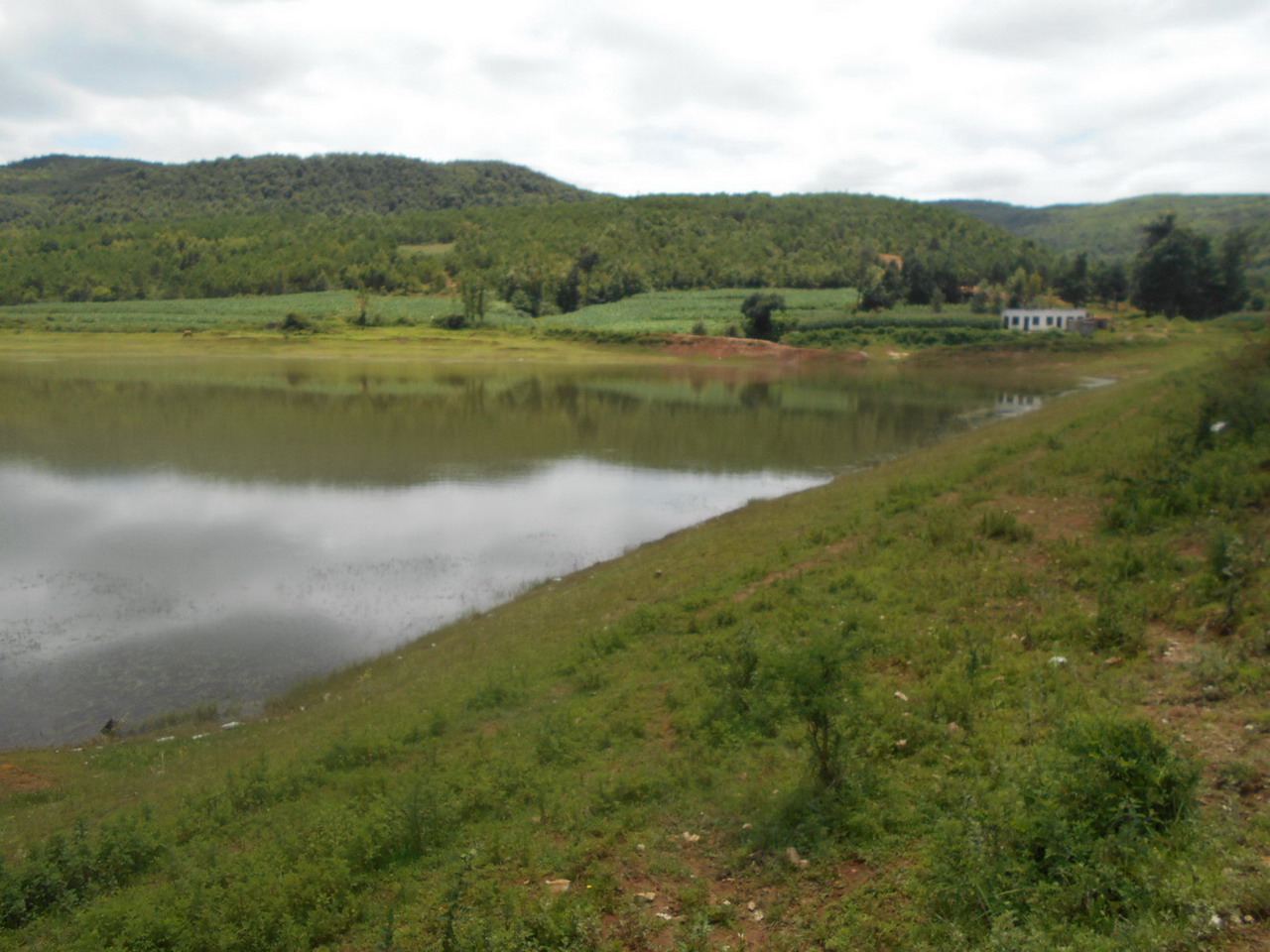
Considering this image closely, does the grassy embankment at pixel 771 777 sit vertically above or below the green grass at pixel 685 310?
below

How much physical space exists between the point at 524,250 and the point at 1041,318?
267 feet

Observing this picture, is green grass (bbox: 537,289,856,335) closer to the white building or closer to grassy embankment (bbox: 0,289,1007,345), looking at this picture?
grassy embankment (bbox: 0,289,1007,345)

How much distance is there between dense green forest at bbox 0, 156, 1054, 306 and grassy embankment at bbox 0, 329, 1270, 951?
88776 mm

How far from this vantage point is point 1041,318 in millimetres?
84438

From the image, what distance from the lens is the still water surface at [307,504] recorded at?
511 inches

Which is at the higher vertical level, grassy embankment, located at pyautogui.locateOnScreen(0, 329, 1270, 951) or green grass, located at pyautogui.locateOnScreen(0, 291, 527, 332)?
green grass, located at pyautogui.locateOnScreen(0, 291, 527, 332)

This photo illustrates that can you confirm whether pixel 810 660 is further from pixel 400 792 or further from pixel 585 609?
pixel 585 609

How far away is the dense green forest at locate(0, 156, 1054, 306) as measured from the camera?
4498 inches

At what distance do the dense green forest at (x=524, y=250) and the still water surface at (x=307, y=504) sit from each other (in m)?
57.8

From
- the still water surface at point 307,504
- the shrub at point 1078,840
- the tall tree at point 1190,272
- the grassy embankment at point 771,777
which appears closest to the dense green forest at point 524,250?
the tall tree at point 1190,272

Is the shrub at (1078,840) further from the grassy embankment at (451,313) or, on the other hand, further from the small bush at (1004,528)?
the grassy embankment at (451,313)

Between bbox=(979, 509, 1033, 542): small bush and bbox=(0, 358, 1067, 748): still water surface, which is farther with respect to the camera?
bbox=(0, 358, 1067, 748): still water surface

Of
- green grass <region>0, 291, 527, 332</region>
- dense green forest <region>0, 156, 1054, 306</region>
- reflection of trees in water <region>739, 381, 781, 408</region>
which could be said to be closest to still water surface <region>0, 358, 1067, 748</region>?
reflection of trees in water <region>739, 381, 781, 408</region>

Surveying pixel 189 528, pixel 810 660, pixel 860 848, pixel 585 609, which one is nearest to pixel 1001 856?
pixel 860 848
